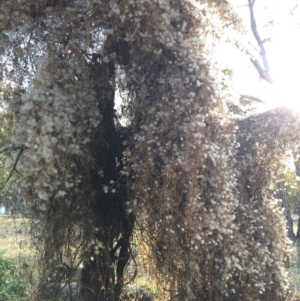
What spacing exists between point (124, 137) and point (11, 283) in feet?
13.5

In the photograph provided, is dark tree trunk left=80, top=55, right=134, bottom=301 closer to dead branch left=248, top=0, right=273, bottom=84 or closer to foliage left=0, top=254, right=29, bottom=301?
foliage left=0, top=254, right=29, bottom=301

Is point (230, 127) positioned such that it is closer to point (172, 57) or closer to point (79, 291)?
point (172, 57)

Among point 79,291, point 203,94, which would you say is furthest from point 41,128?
point 79,291

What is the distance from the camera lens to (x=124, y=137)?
467 centimetres

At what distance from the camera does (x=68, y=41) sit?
4219mm

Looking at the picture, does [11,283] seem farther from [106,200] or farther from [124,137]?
[124,137]

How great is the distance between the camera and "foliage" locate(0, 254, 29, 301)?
260 inches

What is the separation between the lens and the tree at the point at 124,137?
409cm

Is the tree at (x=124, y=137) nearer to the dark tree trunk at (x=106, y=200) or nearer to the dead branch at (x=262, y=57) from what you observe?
the dark tree trunk at (x=106, y=200)

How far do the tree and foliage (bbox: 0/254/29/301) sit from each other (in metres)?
2.24

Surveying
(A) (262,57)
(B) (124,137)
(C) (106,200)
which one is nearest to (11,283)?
(C) (106,200)

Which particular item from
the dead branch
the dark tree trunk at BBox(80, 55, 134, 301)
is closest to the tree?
the dark tree trunk at BBox(80, 55, 134, 301)

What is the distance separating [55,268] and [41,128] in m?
1.48

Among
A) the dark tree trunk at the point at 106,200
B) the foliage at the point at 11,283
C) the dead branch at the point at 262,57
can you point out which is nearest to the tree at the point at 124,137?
the dark tree trunk at the point at 106,200
